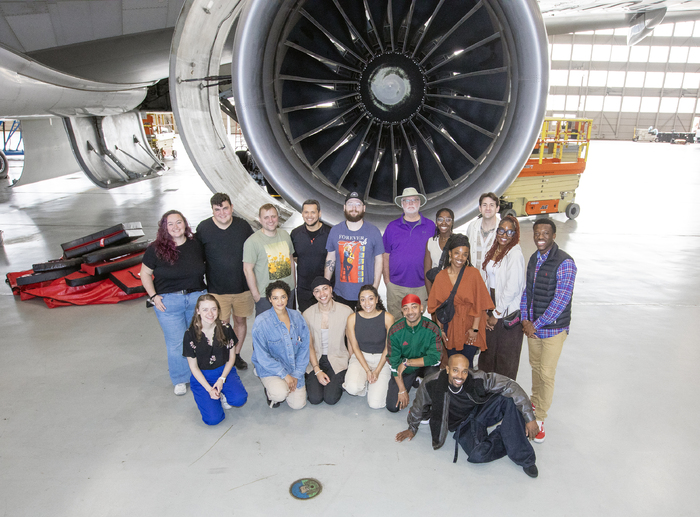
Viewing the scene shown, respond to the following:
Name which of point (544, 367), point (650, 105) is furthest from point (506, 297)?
point (650, 105)

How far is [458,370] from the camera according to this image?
239 centimetres

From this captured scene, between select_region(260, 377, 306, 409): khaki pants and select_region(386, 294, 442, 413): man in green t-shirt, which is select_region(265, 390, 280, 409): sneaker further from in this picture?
select_region(386, 294, 442, 413): man in green t-shirt

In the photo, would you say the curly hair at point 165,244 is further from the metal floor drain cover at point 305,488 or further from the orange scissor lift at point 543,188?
the orange scissor lift at point 543,188

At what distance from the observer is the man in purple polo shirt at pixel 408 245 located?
324 cm

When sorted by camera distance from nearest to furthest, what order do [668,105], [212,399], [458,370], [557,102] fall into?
1. [458,370]
2. [212,399]
3. [557,102]
4. [668,105]

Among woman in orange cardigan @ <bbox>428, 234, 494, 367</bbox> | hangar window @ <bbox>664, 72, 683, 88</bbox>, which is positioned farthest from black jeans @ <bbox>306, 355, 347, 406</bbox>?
hangar window @ <bbox>664, 72, 683, 88</bbox>

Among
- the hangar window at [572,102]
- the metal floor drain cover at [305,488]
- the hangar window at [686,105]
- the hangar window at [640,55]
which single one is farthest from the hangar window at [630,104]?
the metal floor drain cover at [305,488]

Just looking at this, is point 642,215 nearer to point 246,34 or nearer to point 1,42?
point 246,34

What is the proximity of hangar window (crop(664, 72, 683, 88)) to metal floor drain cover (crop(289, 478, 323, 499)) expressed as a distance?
4707 cm

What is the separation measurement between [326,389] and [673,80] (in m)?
46.8

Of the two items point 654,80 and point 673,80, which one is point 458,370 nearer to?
point 654,80

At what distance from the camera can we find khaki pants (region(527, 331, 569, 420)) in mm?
2551

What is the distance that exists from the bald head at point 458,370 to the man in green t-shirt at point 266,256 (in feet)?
4.12

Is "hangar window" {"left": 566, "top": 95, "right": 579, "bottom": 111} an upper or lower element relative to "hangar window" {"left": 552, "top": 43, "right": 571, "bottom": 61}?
lower
